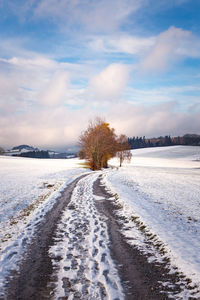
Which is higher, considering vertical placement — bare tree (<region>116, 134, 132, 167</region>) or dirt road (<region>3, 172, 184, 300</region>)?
bare tree (<region>116, 134, 132, 167</region>)

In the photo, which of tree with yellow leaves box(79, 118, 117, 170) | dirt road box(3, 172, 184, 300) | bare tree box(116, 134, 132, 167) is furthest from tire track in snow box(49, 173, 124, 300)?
bare tree box(116, 134, 132, 167)

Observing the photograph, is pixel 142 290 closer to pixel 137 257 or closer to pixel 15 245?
pixel 137 257

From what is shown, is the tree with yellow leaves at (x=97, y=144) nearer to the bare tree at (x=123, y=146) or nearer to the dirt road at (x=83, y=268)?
the bare tree at (x=123, y=146)

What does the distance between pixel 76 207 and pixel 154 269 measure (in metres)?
7.50

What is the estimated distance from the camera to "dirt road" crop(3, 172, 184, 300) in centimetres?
430

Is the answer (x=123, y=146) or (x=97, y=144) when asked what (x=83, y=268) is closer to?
(x=97, y=144)

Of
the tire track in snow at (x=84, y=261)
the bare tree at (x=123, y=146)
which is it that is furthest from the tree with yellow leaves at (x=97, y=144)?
the tire track in snow at (x=84, y=261)

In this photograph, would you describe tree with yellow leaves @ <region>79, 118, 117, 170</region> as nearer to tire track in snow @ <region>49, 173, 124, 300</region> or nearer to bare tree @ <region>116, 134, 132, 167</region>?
bare tree @ <region>116, 134, 132, 167</region>

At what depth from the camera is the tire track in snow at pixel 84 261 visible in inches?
170

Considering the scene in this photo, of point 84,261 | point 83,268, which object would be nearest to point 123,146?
point 84,261

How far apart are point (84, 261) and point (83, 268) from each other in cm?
39

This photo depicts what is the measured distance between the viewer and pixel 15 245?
6.83 m

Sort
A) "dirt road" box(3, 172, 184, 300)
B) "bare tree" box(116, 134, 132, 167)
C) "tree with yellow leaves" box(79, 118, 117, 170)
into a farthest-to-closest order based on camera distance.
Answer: "bare tree" box(116, 134, 132, 167) < "tree with yellow leaves" box(79, 118, 117, 170) < "dirt road" box(3, 172, 184, 300)

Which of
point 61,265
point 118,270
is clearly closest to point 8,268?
point 61,265
